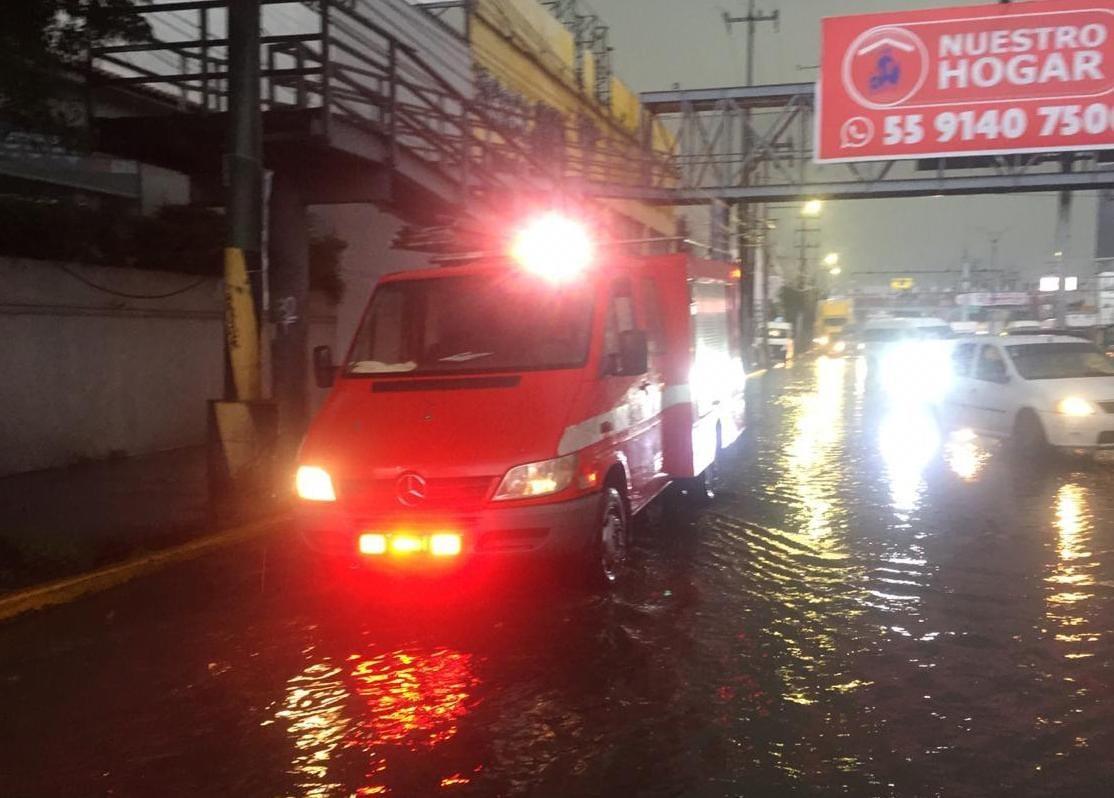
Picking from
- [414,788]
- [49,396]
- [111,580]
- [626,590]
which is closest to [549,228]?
[626,590]

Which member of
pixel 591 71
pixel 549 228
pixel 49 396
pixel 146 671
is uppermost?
pixel 591 71

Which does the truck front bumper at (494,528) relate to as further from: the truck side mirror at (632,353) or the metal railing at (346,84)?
the metal railing at (346,84)

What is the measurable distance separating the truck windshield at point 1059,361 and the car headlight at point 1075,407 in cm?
63

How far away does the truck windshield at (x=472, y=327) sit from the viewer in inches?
292

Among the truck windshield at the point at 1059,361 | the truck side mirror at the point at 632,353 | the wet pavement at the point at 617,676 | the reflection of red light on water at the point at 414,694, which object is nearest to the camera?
the wet pavement at the point at 617,676

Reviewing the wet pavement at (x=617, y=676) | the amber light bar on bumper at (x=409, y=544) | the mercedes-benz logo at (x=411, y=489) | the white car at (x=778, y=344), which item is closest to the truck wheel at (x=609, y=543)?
the wet pavement at (x=617, y=676)

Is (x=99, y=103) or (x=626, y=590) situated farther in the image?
(x=99, y=103)

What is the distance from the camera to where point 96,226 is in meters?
13.4

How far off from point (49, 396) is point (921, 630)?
31.8 ft

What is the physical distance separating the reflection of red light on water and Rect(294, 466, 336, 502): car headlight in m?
1.16

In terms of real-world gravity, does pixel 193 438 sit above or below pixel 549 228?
below

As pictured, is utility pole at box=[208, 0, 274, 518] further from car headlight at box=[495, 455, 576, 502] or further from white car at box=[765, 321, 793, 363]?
white car at box=[765, 321, 793, 363]

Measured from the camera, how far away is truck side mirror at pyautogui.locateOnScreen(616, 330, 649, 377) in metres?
7.29

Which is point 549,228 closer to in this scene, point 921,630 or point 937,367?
point 921,630
